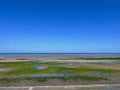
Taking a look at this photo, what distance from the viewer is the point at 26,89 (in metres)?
11.3

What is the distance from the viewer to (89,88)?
11.4 m

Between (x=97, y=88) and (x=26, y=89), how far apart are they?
422cm

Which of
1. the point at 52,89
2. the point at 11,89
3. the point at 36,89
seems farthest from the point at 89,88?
the point at 11,89

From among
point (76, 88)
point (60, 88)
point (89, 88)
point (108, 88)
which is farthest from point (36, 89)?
point (108, 88)

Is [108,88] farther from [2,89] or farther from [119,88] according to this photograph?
[2,89]

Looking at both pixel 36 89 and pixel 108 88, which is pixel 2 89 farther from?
pixel 108 88

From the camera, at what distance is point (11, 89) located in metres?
11.4

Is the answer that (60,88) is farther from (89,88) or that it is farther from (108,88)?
(108,88)

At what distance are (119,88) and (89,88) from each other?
1834 mm

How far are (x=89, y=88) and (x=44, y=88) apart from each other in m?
2.72

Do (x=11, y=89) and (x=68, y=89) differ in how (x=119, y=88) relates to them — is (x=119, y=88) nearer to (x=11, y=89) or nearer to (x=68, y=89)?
(x=68, y=89)

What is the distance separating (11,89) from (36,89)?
1526mm

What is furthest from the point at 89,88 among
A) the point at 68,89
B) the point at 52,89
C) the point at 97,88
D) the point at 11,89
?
the point at 11,89

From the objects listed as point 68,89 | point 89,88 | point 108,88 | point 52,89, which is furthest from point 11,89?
point 108,88
